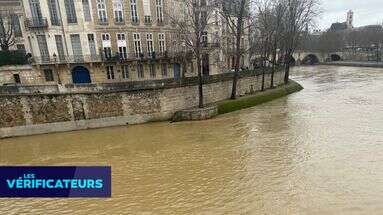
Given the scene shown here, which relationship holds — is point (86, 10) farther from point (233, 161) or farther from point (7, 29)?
point (233, 161)

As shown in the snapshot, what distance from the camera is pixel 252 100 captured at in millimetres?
28922

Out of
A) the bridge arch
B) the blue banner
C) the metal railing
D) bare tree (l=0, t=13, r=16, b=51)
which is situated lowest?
the bridge arch

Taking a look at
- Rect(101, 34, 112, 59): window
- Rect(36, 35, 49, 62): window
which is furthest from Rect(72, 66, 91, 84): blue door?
Rect(36, 35, 49, 62): window

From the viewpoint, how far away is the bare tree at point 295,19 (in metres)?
35.4

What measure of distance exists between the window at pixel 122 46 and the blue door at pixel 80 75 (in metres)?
3.94

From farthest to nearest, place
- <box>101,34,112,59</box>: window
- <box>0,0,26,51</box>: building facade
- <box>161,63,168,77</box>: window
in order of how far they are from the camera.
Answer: <box>0,0,26,51</box>: building facade → <box>161,63,168,77</box>: window → <box>101,34,112,59</box>: window

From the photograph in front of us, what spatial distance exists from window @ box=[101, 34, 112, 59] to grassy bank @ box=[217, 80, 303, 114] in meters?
12.7

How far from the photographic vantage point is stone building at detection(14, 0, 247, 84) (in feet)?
97.3

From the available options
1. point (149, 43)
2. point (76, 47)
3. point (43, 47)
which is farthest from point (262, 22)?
point (43, 47)

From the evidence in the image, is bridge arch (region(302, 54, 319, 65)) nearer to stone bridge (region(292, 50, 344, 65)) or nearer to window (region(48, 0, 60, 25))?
stone bridge (region(292, 50, 344, 65))

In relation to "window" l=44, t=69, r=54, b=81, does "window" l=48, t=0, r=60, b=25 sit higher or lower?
higher

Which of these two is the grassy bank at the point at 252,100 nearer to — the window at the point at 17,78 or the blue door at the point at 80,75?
the blue door at the point at 80,75

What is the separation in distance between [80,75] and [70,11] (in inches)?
247

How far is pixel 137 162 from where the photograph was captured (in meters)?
15.7
